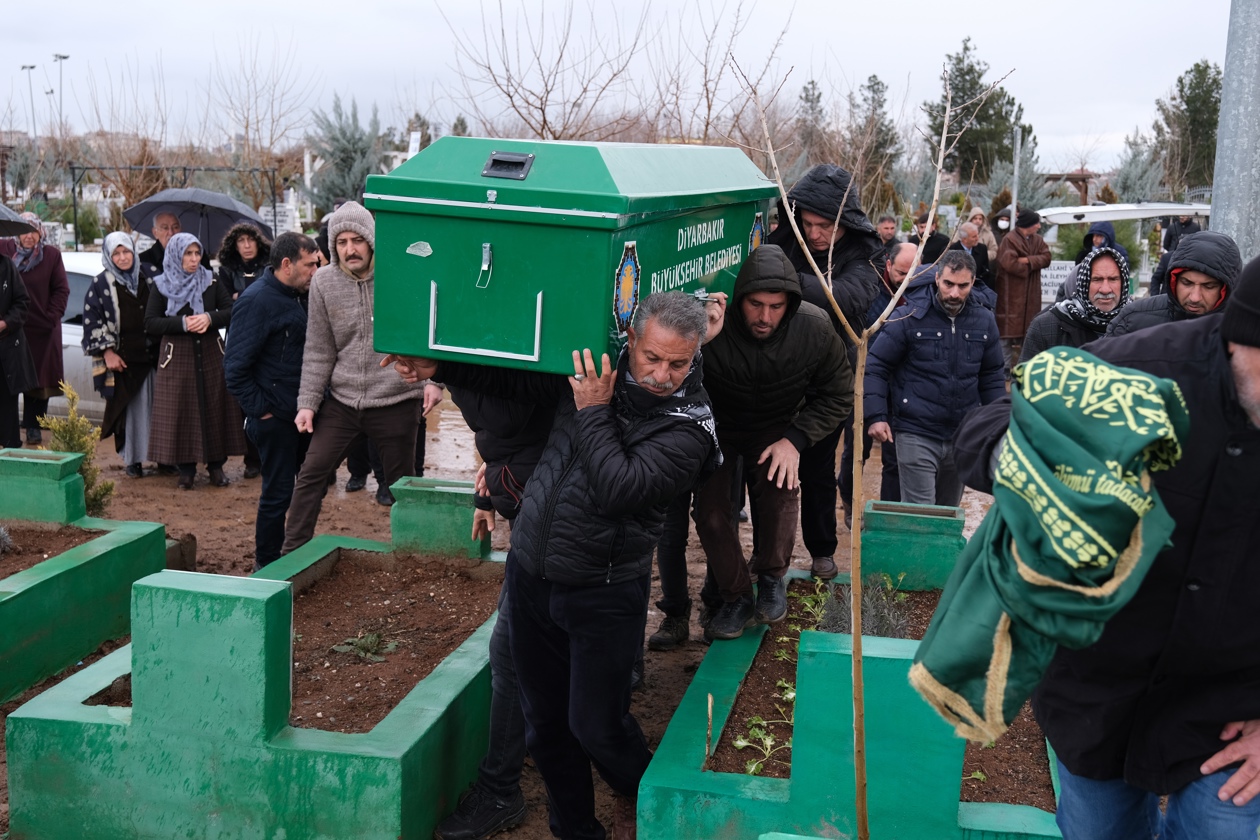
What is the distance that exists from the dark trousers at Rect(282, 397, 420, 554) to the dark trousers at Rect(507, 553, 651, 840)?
232cm

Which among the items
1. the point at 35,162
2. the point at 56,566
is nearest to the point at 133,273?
the point at 56,566

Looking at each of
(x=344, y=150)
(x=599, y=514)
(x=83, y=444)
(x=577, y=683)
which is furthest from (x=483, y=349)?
(x=344, y=150)

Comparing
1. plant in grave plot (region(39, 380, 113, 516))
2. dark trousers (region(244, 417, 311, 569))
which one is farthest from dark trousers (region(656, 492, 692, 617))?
plant in grave plot (region(39, 380, 113, 516))

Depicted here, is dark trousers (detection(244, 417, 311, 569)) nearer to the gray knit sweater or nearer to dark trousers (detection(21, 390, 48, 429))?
the gray knit sweater

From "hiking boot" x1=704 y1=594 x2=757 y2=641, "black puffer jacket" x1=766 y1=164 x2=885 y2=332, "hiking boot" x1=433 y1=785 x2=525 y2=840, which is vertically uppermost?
"black puffer jacket" x1=766 y1=164 x2=885 y2=332

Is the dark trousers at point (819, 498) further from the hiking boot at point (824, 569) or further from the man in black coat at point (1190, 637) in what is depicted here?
the man in black coat at point (1190, 637)

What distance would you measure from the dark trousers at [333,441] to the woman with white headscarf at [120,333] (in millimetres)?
2970

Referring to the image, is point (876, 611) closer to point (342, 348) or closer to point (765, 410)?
point (765, 410)

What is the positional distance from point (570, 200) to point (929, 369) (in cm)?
297

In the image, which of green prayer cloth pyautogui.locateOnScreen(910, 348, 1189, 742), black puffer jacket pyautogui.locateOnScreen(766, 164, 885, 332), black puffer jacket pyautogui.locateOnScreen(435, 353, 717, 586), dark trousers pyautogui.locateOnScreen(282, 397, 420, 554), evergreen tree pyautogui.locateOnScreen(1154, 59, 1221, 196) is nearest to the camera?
green prayer cloth pyautogui.locateOnScreen(910, 348, 1189, 742)

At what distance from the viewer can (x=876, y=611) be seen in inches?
167

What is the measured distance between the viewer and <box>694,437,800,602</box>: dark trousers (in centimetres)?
458

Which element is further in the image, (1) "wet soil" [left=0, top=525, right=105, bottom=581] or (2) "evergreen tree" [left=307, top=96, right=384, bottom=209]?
(2) "evergreen tree" [left=307, top=96, right=384, bottom=209]

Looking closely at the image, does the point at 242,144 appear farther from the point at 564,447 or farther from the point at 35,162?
the point at 564,447
